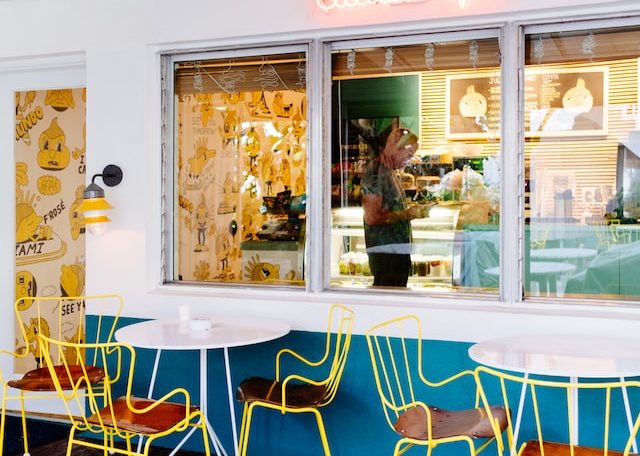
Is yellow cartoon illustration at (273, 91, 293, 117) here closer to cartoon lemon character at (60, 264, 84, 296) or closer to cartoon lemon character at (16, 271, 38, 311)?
cartoon lemon character at (60, 264, 84, 296)

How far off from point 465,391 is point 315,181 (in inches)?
53.0

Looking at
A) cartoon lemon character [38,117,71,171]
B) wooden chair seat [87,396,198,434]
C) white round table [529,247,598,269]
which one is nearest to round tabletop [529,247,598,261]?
white round table [529,247,598,269]

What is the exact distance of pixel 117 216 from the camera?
14.3 ft

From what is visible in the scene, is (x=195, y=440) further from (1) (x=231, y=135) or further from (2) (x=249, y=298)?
(1) (x=231, y=135)

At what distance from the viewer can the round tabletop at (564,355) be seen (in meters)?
2.66

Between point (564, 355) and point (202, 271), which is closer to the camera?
point (564, 355)

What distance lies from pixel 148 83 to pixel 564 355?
2717mm

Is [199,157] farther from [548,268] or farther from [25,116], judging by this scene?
[548,268]

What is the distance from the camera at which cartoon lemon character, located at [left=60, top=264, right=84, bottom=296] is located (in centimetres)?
496

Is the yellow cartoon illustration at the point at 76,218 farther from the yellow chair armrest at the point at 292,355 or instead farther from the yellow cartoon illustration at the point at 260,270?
the yellow chair armrest at the point at 292,355

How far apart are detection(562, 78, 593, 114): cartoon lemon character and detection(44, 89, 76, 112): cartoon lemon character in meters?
3.08

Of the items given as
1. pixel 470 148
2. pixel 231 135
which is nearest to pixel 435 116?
pixel 470 148

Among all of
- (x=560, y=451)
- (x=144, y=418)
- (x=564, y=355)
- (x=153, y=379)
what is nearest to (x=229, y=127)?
(x=153, y=379)

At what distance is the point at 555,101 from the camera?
380 cm
